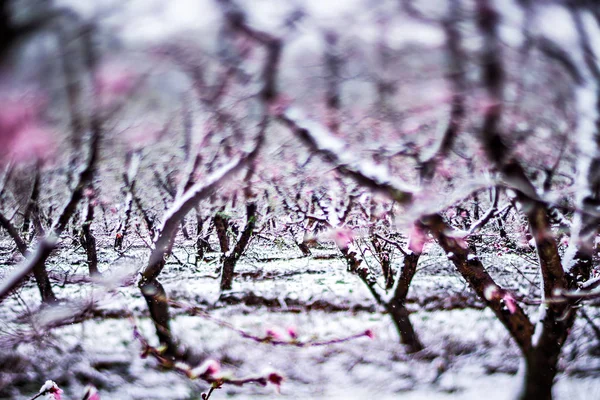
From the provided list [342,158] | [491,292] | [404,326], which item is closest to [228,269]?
[404,326]

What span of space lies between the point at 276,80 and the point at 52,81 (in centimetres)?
162

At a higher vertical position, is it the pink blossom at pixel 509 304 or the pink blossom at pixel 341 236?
the pink blossom at pixel 341 236

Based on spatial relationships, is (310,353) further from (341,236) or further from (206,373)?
(206,373)

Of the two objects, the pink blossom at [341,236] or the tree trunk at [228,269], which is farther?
the tree trunk at [228,269]

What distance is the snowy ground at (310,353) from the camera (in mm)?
5207

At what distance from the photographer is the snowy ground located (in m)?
5.21

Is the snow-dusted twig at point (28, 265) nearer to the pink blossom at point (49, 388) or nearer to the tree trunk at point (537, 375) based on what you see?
the pink blossom at point (49, 388)

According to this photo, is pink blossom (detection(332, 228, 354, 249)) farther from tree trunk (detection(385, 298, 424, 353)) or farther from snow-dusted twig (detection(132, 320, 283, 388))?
snow-dusted twig (detection(132, 320, 283, 388))

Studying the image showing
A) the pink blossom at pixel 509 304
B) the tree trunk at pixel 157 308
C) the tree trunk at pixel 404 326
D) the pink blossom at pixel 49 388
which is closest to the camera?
the pink blossom at pixel 49 388

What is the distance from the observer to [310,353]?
21.7 feet

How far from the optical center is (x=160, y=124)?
4.47m

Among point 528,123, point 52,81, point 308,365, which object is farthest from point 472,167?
point 52,81

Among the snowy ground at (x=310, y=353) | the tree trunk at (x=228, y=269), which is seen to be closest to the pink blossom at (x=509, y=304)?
the snowy ground at (x=310, y=353)

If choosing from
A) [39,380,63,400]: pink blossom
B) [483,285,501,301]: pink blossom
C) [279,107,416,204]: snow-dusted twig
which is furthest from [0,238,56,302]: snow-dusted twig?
[483,285,501,301]: pink blossom
